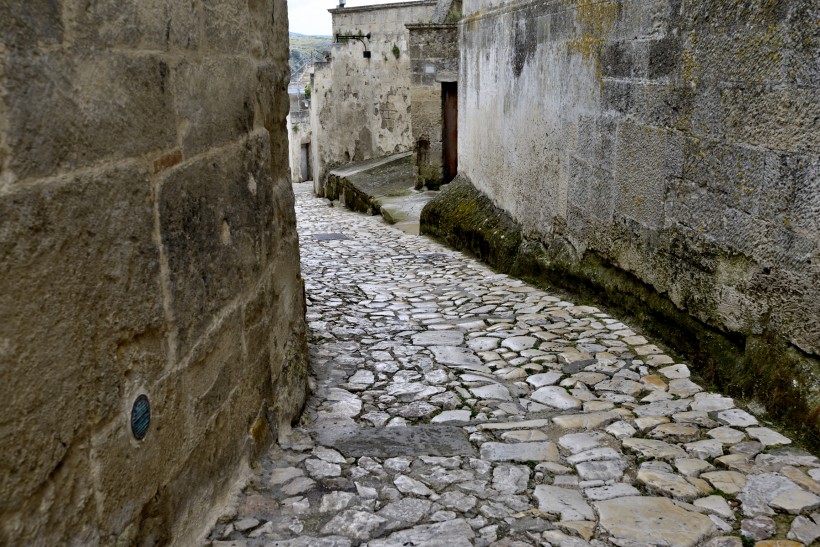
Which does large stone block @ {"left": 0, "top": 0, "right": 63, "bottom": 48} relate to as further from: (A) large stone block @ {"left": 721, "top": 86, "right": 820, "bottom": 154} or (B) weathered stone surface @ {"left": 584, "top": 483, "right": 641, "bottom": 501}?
(A) large stone block @ {"left": 721, "top": 86, "right": 820, "bottom": 154}

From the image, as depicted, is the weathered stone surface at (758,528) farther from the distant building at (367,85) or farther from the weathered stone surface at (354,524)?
the distant building at (367,85)

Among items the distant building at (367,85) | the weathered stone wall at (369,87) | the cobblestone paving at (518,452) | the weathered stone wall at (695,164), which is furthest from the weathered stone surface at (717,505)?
the weathered stone wall at (369,87)

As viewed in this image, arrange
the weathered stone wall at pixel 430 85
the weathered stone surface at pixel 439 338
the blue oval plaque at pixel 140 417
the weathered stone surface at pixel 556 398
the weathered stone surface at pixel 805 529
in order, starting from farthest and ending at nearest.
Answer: the weathered stone wall at pixel 430 85, the weathered stone surface at pixel 439 338, the weathered stone surface at pixel 556 398, the weathered stone surface at pixel 805 529, the blue oval plaque at pixel 140 417

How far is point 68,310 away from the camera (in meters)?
1.57

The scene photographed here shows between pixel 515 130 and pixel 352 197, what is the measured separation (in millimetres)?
9708

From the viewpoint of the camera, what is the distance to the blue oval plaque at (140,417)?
1.89 metres

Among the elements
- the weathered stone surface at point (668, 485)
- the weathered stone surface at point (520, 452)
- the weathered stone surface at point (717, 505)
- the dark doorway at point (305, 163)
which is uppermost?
the weathered stone surface at point (717, 505)

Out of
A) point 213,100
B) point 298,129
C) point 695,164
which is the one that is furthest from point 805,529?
point 298,129

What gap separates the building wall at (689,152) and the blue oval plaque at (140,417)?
252cm

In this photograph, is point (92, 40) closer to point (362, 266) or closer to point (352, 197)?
point (362, 266)

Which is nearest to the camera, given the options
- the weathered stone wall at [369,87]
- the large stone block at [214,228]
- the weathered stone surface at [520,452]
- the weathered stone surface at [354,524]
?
the large stone block at [214,228]

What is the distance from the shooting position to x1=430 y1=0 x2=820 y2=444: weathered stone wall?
10.3 ft

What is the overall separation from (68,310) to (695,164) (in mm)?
3282

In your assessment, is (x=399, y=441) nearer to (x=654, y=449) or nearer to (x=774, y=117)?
(x=654, y=449)
